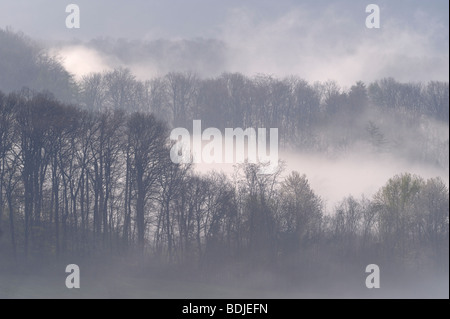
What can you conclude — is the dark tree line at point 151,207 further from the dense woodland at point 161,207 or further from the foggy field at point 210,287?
the foggy field at point 210,287

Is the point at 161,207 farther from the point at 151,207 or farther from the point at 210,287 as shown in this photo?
the point at 210,287

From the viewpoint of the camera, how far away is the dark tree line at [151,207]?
200 feet

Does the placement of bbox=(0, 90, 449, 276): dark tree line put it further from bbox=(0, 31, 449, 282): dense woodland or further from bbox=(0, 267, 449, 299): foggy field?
bbox=(0, 267, 449, 299): foggy field

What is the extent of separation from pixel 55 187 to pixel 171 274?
1245 cm

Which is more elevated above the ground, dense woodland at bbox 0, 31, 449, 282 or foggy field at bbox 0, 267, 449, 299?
dense woodland at bbox 0, 31, 449, 282

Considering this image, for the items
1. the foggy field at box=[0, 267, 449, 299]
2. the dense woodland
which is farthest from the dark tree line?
the foggy field at box=[0, 267, 449, 299]

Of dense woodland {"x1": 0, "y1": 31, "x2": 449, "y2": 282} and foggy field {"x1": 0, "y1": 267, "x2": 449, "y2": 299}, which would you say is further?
dense woodland {"x1": 0, "y1": 31, "x2": 449, "y2": 282}

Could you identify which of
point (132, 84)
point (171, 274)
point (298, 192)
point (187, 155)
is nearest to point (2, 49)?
point (132, 84)

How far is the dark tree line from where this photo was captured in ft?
200

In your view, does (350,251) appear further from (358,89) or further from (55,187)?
(358,89)

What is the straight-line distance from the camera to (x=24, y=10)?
5157 inches

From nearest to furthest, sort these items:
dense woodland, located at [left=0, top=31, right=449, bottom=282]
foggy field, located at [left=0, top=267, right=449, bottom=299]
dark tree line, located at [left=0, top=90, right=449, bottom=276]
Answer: foggy field, located at [left=0, top=267, right=449, bottom=299] → dense woodland, located at [left=0, top=31, right=449, bottom=282] → dark tree line, located at [left=0, top=90, right=449, bottom=276]

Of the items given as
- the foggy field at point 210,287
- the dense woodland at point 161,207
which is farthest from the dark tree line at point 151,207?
the foggy field at point 210,287
